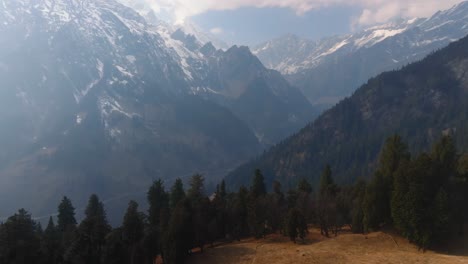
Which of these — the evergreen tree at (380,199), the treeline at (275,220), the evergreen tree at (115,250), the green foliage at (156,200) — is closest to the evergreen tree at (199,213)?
the treeline at (275,220)

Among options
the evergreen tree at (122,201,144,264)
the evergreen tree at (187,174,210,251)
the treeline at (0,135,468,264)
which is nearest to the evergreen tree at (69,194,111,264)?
the treeline at (0,135,468,264)

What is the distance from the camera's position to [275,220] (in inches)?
3610

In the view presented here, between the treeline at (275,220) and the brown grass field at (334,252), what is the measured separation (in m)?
2.44

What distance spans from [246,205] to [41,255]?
42060mm

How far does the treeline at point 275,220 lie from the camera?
66812 millimetres

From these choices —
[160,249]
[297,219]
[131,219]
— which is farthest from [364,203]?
[131,219]

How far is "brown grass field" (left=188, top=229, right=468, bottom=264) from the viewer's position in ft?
195

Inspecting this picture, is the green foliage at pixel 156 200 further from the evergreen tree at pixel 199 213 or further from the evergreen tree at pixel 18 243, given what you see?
the evergreen tree at pixel 18 243

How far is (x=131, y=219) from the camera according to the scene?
83.5 metres

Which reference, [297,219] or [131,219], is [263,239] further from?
[131,219]

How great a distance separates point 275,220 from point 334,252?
27061mm

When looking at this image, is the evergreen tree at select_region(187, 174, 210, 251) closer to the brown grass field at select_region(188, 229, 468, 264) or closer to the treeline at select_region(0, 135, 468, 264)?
the treeline at select_region(0, 135, 468, 264)

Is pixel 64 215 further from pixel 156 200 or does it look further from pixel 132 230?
pixel 132 230

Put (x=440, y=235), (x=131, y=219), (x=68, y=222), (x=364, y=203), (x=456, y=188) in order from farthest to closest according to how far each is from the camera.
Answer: (x=68, y=222), (x=131, y=219), (x=364, y=203), (x=456, y=188), (x=440, y=235)
